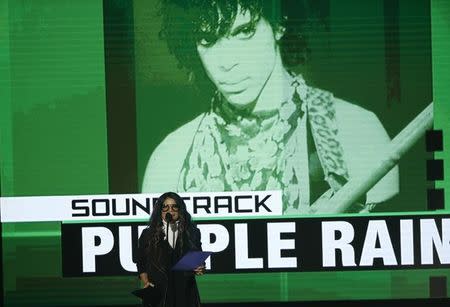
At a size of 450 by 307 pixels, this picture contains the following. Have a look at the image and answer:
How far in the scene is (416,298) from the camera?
8633mm

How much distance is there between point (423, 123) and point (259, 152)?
1.43 metres

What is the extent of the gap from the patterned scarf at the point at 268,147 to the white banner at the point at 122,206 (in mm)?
77

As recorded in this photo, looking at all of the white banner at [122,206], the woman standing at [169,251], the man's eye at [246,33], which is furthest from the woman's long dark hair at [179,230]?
the man's eye at [246,33]

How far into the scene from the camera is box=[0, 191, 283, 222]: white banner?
8.48 m

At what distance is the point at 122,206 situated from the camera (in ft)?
27.9

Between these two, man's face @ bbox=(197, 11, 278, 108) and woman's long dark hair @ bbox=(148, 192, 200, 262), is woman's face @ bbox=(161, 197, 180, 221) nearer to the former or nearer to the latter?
woman's long dark hair @ bbox=(148, 192, 200, 262)

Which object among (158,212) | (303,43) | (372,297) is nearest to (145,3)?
→ (303,43)

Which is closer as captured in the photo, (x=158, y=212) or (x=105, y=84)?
(x=158, y=212)

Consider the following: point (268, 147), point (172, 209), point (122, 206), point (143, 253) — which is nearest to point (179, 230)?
point (172, 209)

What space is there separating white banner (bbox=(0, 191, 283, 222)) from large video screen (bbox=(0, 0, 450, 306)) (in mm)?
12

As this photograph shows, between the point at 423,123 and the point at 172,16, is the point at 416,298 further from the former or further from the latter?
the point at 172,16

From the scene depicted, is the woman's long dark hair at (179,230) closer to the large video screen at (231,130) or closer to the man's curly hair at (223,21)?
the large video screen at (231,130)

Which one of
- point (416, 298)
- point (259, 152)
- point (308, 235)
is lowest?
point (416, 298)

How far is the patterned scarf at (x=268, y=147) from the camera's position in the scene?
8500 mm
